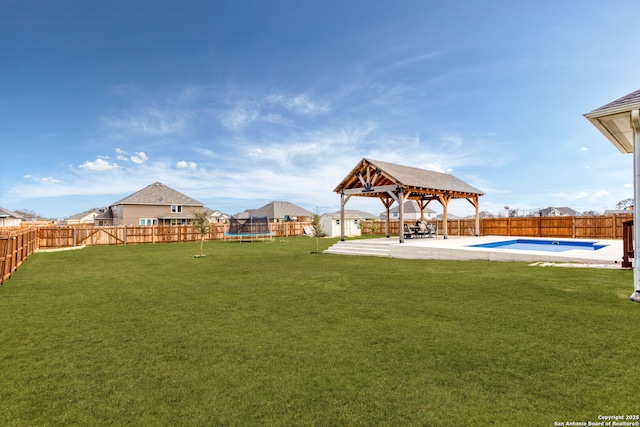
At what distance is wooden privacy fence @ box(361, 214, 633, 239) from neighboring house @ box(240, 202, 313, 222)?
3072cm

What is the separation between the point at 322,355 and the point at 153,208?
40.6 m

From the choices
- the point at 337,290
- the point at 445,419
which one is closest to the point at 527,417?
the point at 445,419

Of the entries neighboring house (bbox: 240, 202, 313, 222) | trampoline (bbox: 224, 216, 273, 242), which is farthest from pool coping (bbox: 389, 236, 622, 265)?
neighboring house (bbox: 240, 202, 313, 222)

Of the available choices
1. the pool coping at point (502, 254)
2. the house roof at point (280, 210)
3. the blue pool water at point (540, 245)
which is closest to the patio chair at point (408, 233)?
the blue pool water at point (540, 245)

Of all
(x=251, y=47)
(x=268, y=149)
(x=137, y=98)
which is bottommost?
(x=268, y=149)

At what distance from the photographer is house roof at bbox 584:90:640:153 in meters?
5.52

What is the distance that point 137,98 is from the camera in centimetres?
2377

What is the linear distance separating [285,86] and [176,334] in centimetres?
2132

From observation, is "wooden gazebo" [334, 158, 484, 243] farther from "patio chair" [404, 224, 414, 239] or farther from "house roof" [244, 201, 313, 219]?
"house roof" [244, 201, 313, 219]

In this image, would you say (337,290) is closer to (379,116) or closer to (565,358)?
(565,358)

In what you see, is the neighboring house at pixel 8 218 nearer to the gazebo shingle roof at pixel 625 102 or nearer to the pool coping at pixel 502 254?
the pool coping at pixel 502 254

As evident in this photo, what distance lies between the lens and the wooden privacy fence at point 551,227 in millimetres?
20406

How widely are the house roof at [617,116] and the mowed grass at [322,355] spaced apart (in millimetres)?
3296

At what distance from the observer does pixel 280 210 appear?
2120 inches
